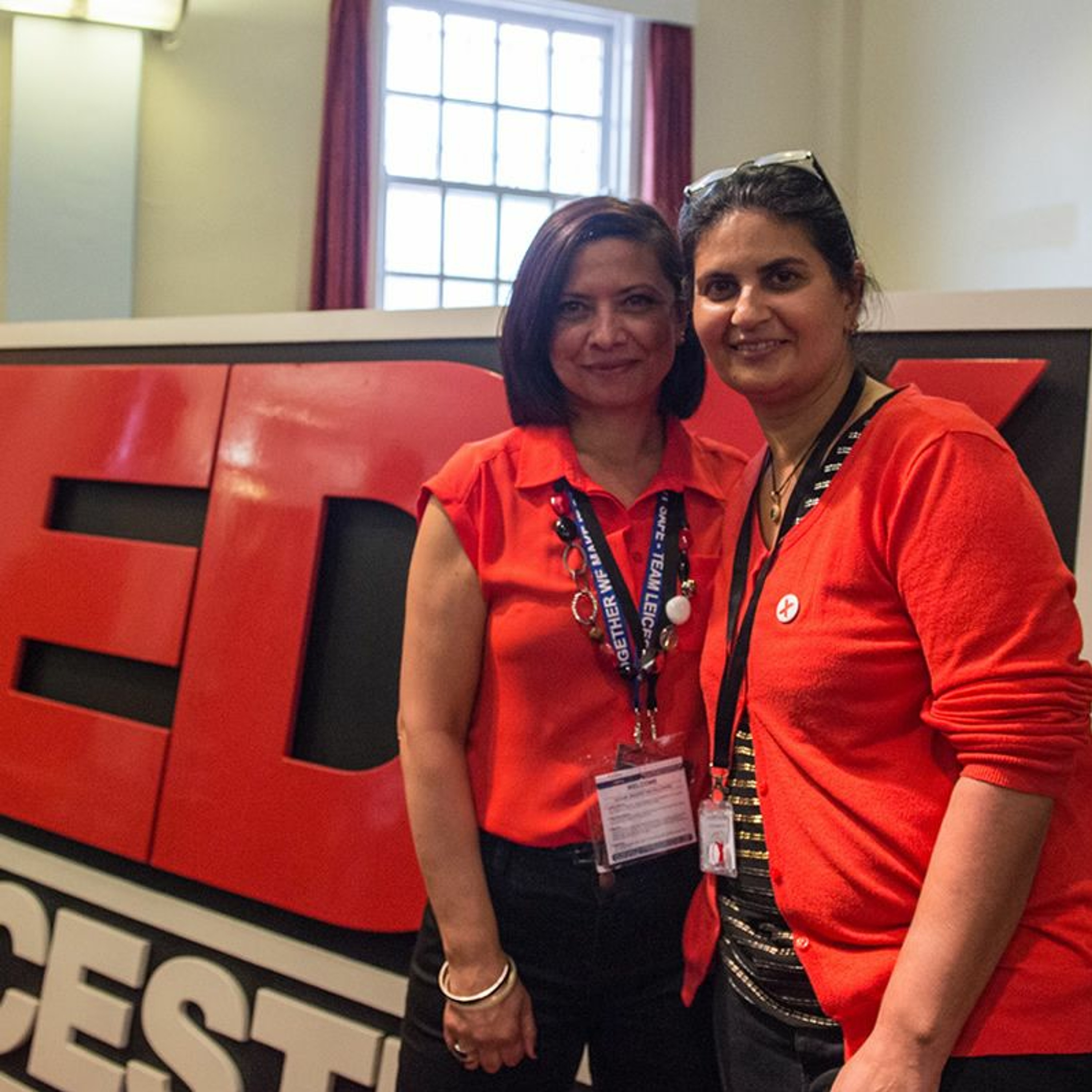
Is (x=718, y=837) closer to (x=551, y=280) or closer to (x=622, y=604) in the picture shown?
(x=622, y=604)

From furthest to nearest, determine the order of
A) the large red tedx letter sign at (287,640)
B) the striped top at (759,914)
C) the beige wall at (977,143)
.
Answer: the beige wall at (977,143), the large red tedx letter sign at (287,640), the striped top at (759,914)

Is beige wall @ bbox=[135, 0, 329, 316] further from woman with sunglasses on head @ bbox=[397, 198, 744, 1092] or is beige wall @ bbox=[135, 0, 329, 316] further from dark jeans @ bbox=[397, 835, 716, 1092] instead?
dark jeans @ bbox=[397, 835, 716, 1092]

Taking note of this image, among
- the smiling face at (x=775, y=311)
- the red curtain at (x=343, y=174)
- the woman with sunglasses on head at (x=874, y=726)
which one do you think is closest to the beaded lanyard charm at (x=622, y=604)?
the woman with sunglasses on head at (x=874, y=726)

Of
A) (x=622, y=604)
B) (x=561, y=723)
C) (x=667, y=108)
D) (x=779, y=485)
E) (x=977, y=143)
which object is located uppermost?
(x=667, y=108)

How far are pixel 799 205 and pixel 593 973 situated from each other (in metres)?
0.88

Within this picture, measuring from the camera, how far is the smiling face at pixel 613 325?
1372 mm

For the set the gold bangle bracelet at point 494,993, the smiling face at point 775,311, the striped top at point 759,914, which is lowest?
the gold bangle bracelet at point 494,993

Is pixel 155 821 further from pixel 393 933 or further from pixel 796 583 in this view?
pixel 796 583

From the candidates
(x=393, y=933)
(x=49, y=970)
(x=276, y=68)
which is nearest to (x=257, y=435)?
(x=393, y=933)

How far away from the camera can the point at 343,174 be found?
22.1 feet

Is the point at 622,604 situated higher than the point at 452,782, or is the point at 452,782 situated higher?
the point at 622,604

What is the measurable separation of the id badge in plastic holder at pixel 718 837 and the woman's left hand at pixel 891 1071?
9.4 inches

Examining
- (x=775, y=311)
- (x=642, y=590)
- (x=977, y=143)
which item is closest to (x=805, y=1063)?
(x=642, y=590)

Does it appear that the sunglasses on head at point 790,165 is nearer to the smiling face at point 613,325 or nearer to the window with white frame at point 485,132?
the smiling face at point 613,325
